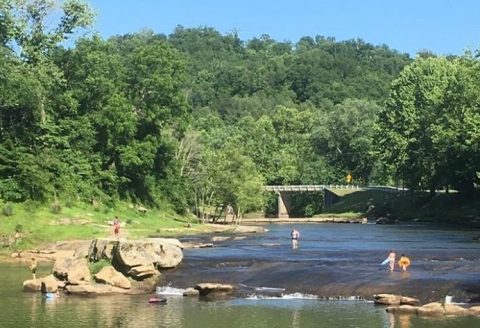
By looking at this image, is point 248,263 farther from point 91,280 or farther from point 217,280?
point 91,280

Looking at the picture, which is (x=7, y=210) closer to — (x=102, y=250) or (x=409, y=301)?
(x=102, y=250)

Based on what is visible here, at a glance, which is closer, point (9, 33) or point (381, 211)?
point (9, 33)

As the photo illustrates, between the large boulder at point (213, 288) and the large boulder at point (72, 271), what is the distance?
7.71 metres

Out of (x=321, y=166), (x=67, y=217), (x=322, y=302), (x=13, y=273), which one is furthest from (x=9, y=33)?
(x=321, y=166)

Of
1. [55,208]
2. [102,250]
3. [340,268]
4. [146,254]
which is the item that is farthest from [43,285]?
[55,208]

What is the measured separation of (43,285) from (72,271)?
7.48 ft

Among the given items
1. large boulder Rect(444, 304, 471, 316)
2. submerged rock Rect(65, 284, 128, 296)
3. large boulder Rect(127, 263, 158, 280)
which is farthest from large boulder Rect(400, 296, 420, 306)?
submerged rock Rect(65, 284, 128, 296)

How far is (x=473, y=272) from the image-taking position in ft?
163

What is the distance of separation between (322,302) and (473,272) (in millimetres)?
11654

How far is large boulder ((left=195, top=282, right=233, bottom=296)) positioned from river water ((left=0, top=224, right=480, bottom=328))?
71 cm

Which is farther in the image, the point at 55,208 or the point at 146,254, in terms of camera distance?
the point at 55,208

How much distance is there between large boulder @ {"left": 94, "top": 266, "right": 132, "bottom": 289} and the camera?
4919cm

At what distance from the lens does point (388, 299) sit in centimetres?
4219

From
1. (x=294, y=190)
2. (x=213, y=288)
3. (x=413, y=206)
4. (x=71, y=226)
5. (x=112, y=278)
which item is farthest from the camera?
(x=294, y=190)
